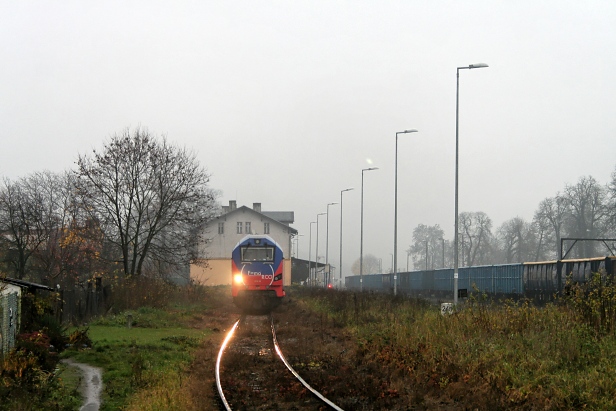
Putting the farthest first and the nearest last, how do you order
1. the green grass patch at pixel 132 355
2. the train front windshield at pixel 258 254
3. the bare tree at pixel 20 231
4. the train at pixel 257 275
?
1. the bare tree at pixel 20 231
2. the train front windshield at pixel 258 254
3. the train at pixel 257 275
4. the green grass patch at pixel 132 355

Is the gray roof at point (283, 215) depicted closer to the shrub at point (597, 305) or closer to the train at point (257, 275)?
the train at point (257, 275)

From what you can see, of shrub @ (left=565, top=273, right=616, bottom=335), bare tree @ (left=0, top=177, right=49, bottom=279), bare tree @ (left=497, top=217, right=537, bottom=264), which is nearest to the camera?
shrub @ (left=565, top=273, right=616, bottom=335)

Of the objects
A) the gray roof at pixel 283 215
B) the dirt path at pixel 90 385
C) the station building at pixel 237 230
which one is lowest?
the dirt path at pixel 90 385

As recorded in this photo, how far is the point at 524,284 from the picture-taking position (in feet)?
133

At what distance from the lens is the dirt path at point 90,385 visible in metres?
11.1

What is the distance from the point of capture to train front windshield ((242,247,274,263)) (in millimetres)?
32312

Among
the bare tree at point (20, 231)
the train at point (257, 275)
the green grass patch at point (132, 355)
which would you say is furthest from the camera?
the bare tree at point (20, 231)

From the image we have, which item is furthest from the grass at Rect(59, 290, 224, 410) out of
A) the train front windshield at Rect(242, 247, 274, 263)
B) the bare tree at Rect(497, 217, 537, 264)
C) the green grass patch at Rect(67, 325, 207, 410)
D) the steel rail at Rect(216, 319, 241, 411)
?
the bare tree at Rect(497, 217, 537, 264)

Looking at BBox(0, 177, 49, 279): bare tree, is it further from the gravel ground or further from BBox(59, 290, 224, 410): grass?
the gravel ground

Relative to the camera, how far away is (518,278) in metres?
41.8

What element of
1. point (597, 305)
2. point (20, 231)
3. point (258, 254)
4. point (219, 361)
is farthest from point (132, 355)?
point (20, 231)

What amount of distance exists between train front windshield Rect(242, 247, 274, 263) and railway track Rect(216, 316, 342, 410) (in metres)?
12.1

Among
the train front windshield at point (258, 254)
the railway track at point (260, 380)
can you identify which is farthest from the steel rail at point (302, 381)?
the train front windshield at point (258, 254)

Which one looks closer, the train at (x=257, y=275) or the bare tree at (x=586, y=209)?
the train at (x=257, y=275)
